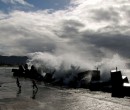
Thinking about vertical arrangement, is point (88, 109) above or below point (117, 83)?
below

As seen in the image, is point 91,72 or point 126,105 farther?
point 91,72

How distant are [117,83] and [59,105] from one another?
22.6m

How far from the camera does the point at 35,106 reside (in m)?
31.4

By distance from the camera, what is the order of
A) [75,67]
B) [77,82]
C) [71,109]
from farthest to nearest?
[75,67]
[77,82]
[71,109]

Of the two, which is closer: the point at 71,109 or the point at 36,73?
the point at 71,109

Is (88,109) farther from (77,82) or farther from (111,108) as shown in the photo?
(77,82)

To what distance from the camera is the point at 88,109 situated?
2992 centimetres

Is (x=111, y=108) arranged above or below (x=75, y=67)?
below

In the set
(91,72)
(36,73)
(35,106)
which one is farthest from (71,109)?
(36,73)

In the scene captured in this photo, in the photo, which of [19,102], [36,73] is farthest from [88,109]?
[36,73]

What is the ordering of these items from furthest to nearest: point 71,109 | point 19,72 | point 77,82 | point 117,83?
point 19,72 → point 77,82 → point 71,109 → point 117,83

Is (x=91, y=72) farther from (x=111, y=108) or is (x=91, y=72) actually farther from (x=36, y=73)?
(x=111, y=108)

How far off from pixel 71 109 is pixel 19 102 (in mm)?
6861

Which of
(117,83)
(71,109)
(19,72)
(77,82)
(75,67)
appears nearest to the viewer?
→ (117,83)
